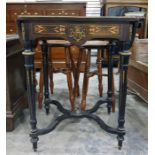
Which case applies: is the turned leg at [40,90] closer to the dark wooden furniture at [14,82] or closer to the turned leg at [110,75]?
the dark wooden furniture at [14,82]

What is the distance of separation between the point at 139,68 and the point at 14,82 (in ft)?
4.14

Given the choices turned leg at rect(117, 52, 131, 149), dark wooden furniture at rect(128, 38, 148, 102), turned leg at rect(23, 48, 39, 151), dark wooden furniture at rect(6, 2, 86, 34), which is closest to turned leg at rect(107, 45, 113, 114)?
dark wooden furniture at rect(128, 38, 148, 102)

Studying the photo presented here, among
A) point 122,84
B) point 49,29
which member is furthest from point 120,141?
point 49,29

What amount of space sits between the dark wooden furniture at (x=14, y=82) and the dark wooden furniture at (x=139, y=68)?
1.18 m

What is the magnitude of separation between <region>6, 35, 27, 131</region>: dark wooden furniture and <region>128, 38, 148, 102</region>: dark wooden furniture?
1184mm

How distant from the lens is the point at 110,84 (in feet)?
6.55

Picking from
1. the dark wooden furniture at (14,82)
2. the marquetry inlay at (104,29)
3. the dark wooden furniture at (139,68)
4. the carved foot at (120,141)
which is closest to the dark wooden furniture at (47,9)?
the dark wooden furniture at (139,68)

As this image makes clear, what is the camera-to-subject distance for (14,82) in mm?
1873

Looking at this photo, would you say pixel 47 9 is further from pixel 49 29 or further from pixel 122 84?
pixel 122 84

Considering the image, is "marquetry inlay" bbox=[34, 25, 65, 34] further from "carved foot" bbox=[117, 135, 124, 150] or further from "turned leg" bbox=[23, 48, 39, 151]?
"carved foot" bbox=[117, 135, 124, 150]

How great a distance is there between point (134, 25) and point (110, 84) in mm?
817

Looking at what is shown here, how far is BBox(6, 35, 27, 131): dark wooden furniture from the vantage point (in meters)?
1.74
